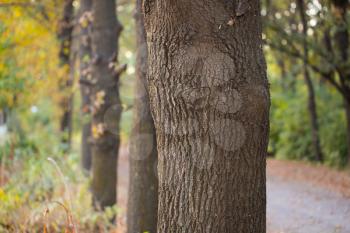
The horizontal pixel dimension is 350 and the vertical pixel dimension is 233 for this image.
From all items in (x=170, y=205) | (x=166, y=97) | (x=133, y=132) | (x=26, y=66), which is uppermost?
(x=26, y=66)

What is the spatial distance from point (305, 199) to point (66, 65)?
368 inches

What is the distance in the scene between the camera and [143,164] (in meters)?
5.36

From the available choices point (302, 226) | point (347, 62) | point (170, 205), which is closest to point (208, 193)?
point (170, 205)

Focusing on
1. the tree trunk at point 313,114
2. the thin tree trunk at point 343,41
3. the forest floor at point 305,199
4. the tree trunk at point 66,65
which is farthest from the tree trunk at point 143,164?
the tree trunk at point 66,65

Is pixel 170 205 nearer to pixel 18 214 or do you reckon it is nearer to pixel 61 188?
pixel 18 214

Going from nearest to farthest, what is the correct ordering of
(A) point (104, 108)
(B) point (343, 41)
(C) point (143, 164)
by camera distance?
(C) point (143, 164) < (A) point (104, 108) < (B) point (343, 41)

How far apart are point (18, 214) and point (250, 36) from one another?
4.28m

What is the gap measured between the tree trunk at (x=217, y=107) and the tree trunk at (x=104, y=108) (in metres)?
4.21

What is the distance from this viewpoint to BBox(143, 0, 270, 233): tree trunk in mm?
3461

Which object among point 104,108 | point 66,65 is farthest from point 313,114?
point 104,108

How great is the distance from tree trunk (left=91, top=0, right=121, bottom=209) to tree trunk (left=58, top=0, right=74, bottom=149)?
22.3ft

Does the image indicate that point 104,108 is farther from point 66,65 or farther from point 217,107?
point 66,65

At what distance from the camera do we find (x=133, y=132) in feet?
18.1

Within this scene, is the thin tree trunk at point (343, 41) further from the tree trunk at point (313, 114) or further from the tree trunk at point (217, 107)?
the tree trunk at point (217, 107)
